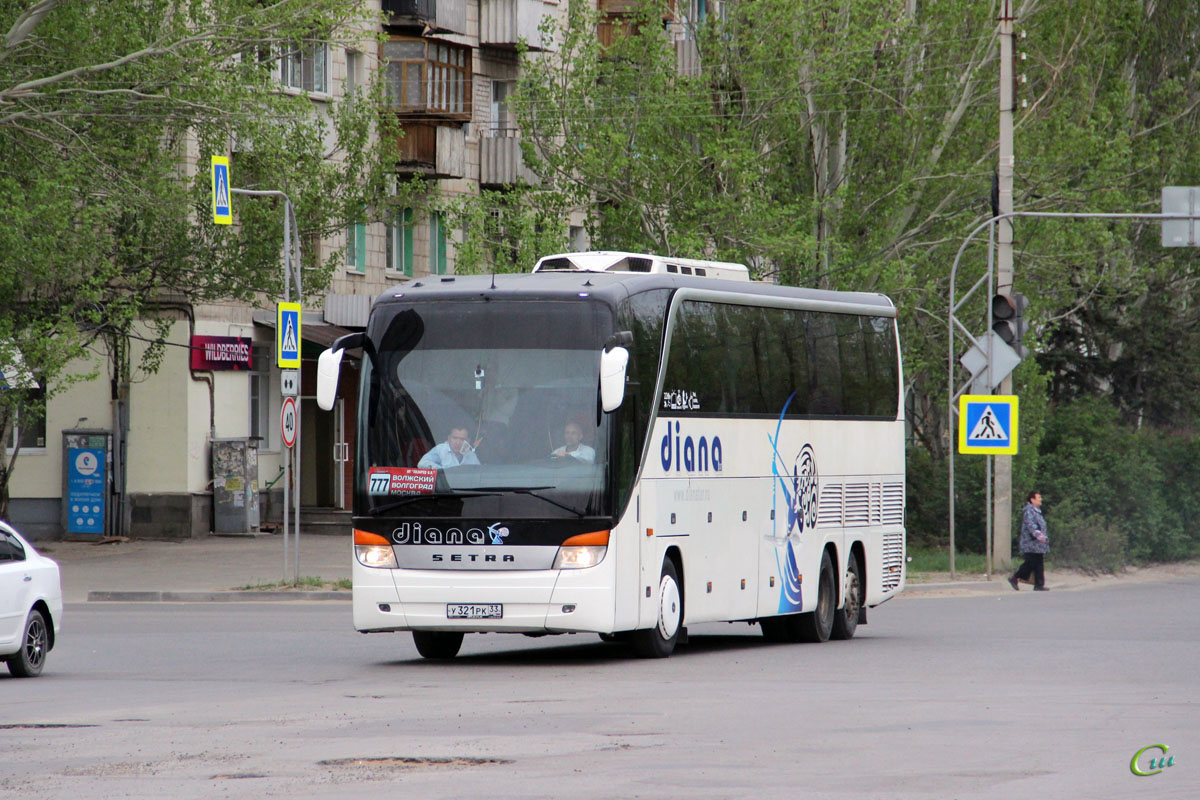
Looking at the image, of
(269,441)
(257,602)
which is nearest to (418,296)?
(257,602)

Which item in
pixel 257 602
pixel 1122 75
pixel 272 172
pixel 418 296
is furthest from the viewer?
pixel 1122 75

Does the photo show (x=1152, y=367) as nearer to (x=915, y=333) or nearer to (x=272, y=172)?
(x=915, y=333)

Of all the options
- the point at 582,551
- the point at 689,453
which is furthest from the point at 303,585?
the point at 582,551

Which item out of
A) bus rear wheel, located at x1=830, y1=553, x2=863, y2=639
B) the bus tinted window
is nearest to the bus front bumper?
the bus tinted window

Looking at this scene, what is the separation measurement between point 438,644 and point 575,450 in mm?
2656

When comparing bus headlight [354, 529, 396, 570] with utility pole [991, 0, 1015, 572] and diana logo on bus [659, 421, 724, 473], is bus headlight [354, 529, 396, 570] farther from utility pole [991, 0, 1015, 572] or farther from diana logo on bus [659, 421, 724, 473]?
utility pole [991, 0, 1015, 572]

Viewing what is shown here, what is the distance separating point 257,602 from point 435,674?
12197 millimetres

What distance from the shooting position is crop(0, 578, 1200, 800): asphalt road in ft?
32.2

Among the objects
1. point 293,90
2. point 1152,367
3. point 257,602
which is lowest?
point 257,602

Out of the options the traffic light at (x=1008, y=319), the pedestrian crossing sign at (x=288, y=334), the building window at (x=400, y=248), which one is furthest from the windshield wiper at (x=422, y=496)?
the building window at (x=400, y=248)

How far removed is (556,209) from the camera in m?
38.9

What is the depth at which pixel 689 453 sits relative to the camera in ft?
59.5

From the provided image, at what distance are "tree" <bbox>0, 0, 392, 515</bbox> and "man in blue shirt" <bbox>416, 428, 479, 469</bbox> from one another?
1480cm

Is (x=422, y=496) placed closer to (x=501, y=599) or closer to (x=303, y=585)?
(x=501, y=599)
